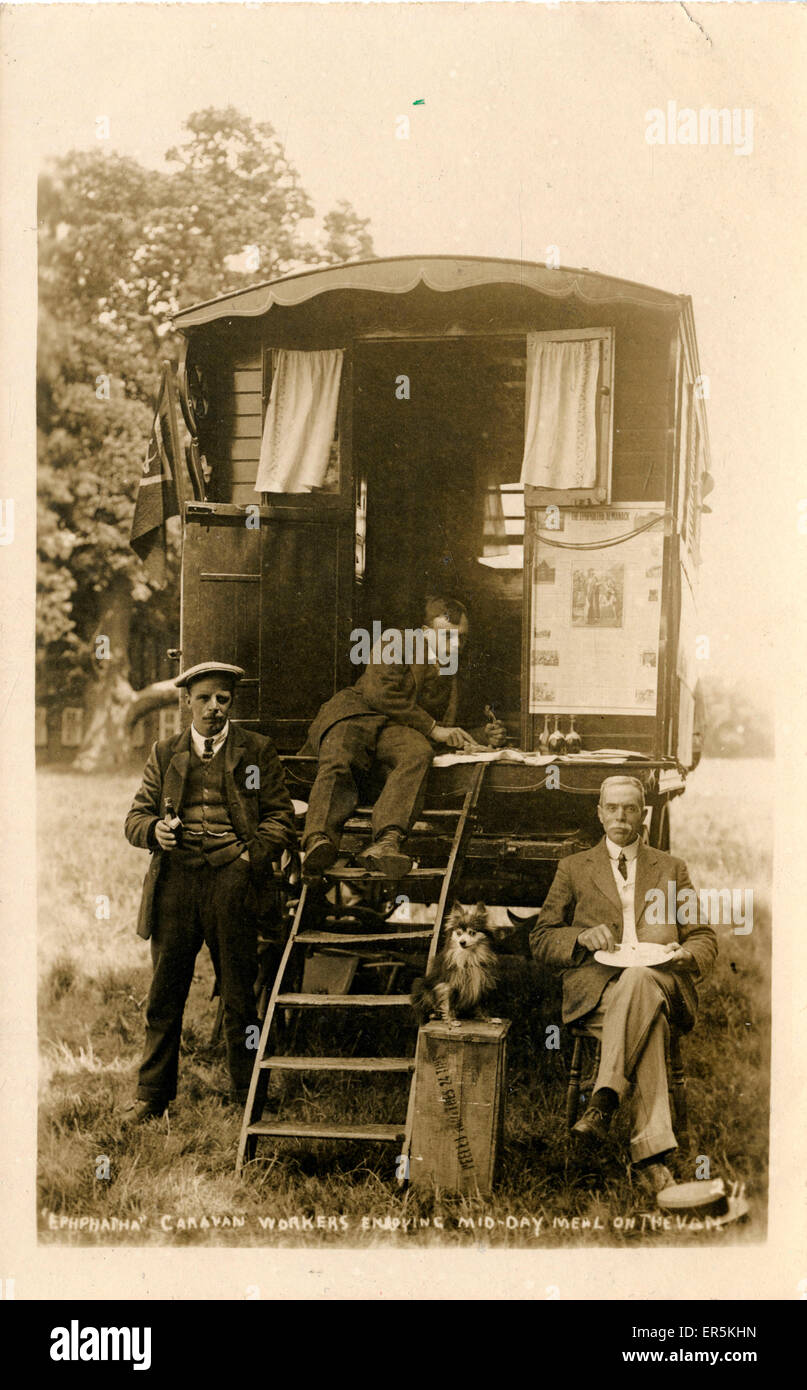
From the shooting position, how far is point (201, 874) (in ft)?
17.0

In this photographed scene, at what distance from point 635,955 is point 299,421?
2994mm

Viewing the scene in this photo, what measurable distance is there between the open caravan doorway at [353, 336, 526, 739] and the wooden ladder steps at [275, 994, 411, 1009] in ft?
5.41

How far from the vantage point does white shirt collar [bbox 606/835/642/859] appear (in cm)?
511

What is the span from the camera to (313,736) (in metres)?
5.57

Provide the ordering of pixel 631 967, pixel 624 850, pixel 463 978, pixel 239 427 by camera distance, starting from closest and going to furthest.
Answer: pixel 463 978 < pixel 631 967 < pixel 624 850 < pixel 239 427

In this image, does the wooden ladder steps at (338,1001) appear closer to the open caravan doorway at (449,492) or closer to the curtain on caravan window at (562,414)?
the open caravan doorway at (449,492)

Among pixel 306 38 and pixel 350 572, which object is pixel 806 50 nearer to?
pixel 306 38

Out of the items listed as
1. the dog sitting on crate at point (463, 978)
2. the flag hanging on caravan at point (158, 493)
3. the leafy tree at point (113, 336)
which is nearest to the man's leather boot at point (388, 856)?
the dog sitting on crate at point (463, 978)

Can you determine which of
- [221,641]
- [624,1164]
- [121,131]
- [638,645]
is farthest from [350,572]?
[624,1164]
